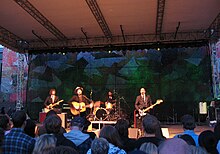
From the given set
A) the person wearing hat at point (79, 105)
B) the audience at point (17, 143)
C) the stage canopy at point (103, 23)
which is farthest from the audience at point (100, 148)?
the person wearing hat at point (79, 105)

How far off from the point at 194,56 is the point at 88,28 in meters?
6.26

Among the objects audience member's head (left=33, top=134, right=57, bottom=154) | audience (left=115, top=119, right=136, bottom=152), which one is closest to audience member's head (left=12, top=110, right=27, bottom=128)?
audience member's head (left=33, top=134, right=57, bottom=154)

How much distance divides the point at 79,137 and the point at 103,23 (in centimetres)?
745

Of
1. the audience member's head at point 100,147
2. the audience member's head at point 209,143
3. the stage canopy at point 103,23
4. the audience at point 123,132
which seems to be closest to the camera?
the audience member's head at point 100,147

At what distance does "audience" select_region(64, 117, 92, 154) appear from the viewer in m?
2.68

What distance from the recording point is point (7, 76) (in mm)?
14430

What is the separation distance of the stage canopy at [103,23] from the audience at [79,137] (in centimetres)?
589

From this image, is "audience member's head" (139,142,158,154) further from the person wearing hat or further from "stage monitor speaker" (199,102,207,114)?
"stage monitor speaker" (199,102,207,114)

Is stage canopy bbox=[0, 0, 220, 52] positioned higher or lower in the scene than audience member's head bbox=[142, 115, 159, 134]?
higher

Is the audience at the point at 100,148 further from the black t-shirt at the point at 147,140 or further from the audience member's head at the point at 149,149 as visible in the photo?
the black t-shirt at the point at 147,140

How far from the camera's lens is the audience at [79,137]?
268 cm

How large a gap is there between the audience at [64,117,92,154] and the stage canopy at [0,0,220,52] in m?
5.89

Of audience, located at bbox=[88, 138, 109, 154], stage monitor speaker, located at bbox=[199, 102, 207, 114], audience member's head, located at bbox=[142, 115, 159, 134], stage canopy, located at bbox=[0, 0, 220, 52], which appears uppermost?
stage canopy, located at bbox=[0, 0, 220, 52]

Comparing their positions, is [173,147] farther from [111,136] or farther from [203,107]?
[203,107]
